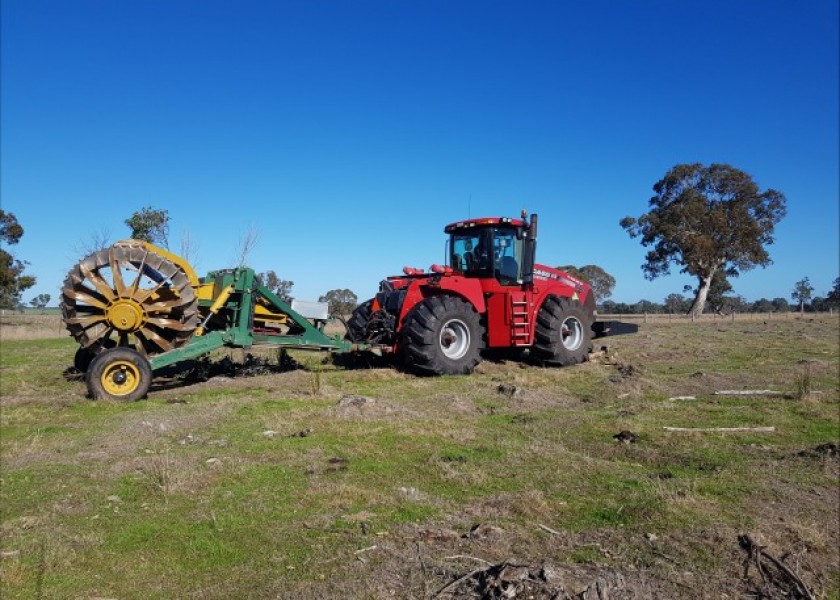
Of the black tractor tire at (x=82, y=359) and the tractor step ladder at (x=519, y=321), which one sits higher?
the tractor step ladder at (x=519, y=321)

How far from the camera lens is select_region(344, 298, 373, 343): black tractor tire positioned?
41.7 ft

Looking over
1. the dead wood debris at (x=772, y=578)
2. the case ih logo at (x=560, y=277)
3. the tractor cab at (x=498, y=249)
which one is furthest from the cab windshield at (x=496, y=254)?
the dead wood debris at (x=772, y=578)

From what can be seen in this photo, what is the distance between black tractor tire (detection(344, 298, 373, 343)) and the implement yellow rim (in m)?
4.34

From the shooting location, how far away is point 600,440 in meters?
6.95

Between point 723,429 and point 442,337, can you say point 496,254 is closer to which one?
point 442,337

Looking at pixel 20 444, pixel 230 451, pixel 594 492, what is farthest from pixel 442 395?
pixel 20 444

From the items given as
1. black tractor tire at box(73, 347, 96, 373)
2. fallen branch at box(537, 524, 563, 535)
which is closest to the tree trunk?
black tractor tire at box(73, 347, 96, 373)

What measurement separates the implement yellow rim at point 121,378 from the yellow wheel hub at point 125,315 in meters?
0.86

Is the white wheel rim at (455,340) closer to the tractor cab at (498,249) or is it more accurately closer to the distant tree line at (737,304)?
the tractor cab at (498,249)

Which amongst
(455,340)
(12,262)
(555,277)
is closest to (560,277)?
(555,277)

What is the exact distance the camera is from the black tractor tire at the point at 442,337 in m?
11.3

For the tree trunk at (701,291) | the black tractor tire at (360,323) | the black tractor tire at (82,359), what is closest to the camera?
the black tractor tire at (82,359)

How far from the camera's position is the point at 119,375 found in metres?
9.10

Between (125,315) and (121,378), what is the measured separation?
1117 millimetres
